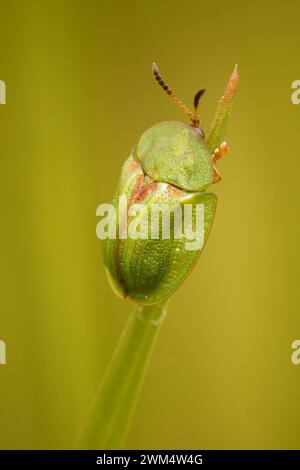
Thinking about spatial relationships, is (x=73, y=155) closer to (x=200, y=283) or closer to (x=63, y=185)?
(x=63, y=185)

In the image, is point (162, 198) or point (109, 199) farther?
point (109, 199)

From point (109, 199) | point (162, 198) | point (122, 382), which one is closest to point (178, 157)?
point (162, 198)

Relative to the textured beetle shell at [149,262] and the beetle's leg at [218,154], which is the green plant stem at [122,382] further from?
the beetle's leg at [218,154]

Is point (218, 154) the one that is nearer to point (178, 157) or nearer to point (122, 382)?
point (178, 157)

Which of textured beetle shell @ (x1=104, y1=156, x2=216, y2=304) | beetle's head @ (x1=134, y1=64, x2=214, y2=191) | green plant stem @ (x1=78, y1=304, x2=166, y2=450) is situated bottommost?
green plant stem @ (x1=78, y1=304, x2=166, y2=450)

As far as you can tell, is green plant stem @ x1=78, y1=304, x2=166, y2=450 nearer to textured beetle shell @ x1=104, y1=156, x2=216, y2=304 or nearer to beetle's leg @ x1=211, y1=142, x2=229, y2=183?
textured beetle shell @ x1=104, y1=156, x2=216, y2=304

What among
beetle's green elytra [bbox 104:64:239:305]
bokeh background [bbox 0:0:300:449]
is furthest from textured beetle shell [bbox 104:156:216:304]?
bokeh background [bbox 0:0:300:449]
